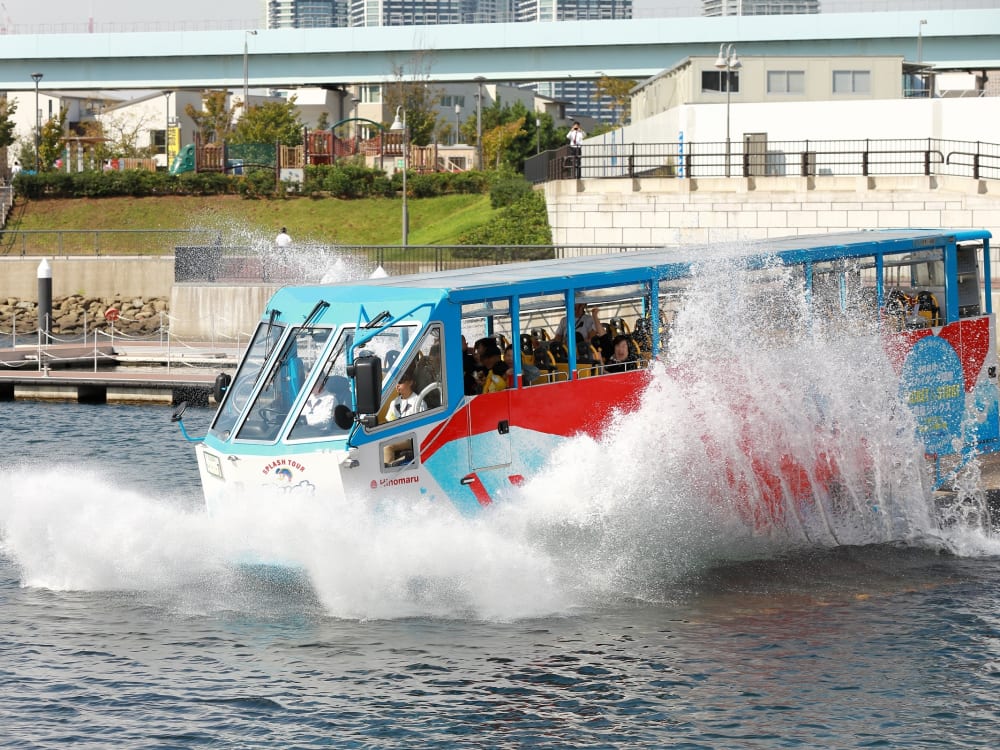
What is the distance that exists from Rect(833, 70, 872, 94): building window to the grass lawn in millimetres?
16516

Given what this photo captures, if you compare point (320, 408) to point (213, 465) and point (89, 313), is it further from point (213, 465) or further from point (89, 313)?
point (89, 313)

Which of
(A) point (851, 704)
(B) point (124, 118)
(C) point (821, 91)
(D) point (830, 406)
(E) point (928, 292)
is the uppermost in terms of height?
(B) point (124, 118)

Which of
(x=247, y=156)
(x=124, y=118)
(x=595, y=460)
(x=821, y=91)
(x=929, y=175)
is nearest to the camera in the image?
(x=595, y=460)

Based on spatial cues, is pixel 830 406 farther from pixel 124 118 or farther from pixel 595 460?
pixel 124 118

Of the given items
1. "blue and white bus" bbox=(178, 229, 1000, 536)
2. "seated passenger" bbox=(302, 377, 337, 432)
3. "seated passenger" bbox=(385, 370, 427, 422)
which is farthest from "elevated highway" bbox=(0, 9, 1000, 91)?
"seated passenger" bbox=(302, 377, 337, 432)

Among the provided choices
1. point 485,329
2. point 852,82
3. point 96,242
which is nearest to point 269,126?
point 96,242

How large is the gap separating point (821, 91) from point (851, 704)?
46.2 m

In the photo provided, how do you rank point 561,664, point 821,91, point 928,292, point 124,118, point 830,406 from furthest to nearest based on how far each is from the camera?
1. point 124,118
2. point 821,91
3. point 928,292
4. point 830,406
5. point 561,664

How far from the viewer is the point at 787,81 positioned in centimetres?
5600

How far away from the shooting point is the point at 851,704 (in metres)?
12.2

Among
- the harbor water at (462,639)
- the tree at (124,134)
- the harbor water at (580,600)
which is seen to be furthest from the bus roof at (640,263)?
the tree at (124,134)

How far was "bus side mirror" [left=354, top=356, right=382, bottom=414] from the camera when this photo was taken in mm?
13391

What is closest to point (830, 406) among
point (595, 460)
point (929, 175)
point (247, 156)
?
point (595, 460)

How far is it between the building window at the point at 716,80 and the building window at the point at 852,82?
3.81 metres
